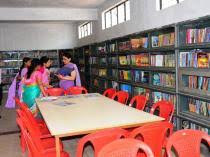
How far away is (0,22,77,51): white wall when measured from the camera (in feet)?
40.2

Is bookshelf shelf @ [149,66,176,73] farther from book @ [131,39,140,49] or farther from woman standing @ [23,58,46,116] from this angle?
woman standing @ [23,58,46,116]

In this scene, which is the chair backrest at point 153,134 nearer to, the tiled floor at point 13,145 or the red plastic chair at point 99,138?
the red plastic chair at point 99,138

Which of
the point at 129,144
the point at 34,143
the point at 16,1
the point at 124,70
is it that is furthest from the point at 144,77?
the point at 16,1

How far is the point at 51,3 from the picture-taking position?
330 inches

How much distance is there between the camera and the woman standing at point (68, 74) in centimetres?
588

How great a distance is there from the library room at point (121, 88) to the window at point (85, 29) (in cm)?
64

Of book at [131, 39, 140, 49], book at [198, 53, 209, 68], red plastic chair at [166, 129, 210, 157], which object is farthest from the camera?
book at [131, 39, 140, 49]

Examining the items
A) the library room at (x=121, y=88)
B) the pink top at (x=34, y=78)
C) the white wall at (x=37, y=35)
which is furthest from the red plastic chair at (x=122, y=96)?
the white wall at (x=37, y=35)

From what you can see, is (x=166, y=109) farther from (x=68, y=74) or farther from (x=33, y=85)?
(x=68, y=74)

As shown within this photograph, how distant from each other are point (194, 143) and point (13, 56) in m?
11.2

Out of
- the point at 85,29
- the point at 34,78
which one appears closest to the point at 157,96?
the point at 34,78

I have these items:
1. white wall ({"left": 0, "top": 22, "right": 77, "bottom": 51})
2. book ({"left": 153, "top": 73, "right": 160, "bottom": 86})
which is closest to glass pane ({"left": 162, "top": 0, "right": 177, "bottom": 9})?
book ({"left": 153, "top": 73, "right": 160, "bottom": 86})

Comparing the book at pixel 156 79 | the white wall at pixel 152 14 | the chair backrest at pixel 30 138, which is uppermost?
the white wall at pixel 152 14

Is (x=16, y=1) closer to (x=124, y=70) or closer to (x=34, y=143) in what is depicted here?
(x=124, y=70)
